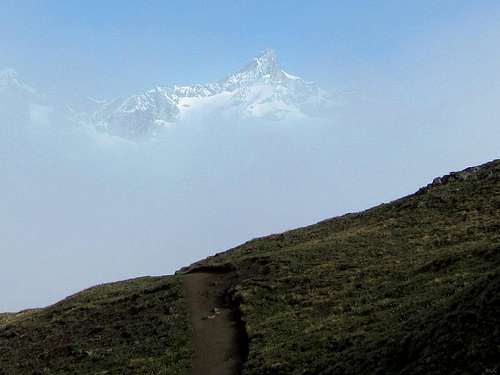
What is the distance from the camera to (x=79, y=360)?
35875 mm

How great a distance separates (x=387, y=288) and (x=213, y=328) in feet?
35.3

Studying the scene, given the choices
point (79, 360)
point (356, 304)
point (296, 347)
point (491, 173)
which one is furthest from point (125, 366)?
point (491, 173)

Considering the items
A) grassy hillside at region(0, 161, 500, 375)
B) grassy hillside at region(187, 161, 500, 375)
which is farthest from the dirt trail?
grassy hillside at region(187, 161, 500, 375)

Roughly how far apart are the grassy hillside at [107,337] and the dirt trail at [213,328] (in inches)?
29.6

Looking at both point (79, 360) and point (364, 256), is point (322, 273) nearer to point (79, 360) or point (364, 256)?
point (364, 256)

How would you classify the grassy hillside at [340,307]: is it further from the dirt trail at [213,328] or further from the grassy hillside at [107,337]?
the dirt trail at [213,328]

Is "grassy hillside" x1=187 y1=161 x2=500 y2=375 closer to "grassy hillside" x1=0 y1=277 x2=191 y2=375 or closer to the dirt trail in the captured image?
the dirt trail

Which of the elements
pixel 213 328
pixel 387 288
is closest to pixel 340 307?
pixel 387 288

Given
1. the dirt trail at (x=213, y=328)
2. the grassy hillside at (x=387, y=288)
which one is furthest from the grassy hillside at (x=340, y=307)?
the dirt trail at (x=213, y=328)

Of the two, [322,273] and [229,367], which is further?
[322,273]

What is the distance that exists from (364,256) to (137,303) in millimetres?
17919

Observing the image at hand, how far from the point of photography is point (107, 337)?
128ft

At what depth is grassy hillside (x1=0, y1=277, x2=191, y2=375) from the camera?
32875mm

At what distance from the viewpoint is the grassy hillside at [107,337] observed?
32875mm
